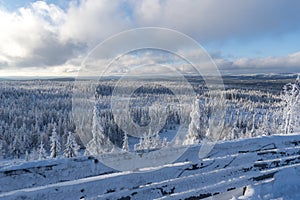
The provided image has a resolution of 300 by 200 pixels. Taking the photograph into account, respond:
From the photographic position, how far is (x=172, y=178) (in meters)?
2.92

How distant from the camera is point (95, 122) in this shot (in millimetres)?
21219

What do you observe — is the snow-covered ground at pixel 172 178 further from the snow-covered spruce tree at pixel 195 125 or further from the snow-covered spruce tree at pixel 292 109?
the snow-covered spruce tree at pixel 292 109

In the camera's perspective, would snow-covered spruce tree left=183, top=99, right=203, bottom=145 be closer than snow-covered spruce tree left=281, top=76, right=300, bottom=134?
Yes

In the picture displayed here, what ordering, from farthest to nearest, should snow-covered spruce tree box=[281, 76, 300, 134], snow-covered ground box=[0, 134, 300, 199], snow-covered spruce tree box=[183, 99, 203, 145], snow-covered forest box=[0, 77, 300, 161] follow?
snow-covered spruce tree box=[281, 76, 300, 134]
snow-covered forest box=[0, 77, 300, 161]
snow-covered spruce tree box=[183, 99, 203, 145]
snow-covered ground box=[0, 134, 300, 199]

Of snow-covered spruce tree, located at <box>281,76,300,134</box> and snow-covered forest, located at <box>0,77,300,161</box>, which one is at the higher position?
snow-covered spruce tree, located at <box>281,76,300,134</box>

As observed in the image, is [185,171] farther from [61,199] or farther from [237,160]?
[61,199]

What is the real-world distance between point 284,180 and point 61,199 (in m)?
2.81

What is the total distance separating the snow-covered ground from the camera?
2420 mm

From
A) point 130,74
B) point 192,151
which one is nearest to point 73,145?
point 130,74

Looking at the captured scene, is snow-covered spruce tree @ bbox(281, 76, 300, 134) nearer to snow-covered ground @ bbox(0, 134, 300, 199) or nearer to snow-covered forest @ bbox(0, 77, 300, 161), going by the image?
snow-covered forest @ bbox(0, 77, 300, 161)

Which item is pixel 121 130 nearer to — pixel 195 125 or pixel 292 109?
pixel 292 109

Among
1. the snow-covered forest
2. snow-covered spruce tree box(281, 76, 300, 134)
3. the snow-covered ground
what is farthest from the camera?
snow-covered spruce tree box(281, 76, 300, 134)

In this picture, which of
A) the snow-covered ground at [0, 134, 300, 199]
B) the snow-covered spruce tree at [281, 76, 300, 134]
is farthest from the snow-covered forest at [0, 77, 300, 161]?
the snow-covered ground at [0, 134, 300, 199]

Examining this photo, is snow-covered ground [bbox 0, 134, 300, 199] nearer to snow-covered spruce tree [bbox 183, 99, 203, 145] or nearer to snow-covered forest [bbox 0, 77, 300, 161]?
snow-covered forest [bbox 0, 77, 300, 161]
